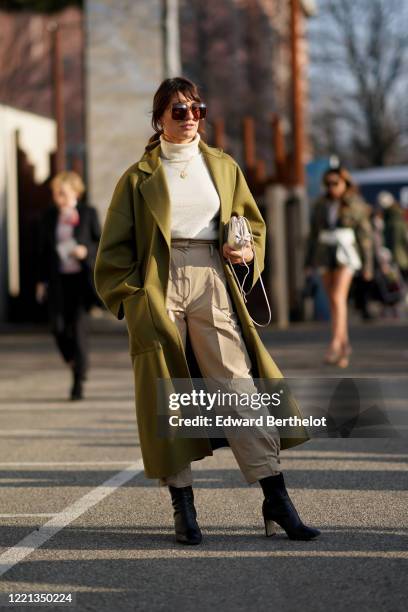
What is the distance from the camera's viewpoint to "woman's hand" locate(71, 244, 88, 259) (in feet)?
37.7

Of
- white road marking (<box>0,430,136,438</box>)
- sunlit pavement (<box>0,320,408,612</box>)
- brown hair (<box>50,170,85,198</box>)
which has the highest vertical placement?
brown hair (<box>50,170,85,198</box>)

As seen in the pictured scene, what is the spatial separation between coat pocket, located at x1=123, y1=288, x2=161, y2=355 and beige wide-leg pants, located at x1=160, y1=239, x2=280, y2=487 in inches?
5.0

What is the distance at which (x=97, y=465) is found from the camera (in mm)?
8242

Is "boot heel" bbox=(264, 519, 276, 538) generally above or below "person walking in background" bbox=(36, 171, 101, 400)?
below

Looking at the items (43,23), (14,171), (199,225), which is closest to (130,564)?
(199,225)

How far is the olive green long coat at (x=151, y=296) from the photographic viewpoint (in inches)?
229

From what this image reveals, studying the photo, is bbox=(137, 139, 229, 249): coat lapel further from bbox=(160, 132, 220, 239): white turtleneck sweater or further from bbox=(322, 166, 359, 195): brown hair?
bbox=(322, 166, 359, 195): brown hair

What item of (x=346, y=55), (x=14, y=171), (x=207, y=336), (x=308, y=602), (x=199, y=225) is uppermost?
(x=346, y=55)

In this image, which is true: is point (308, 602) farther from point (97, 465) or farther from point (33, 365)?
point (33, 365)

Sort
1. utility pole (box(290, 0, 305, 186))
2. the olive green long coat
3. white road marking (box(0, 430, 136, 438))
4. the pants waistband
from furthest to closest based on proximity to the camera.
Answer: utility pole (box(290, 0, 305, 186)) < white road marking (box(0, 430, 136, 438)) < the pants waistband < the olive green long coat

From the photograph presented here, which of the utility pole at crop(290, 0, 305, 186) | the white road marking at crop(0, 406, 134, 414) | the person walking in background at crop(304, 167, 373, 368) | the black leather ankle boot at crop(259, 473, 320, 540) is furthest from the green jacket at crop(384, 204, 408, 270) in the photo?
the black leather ankle boot at crop(259, 473, 320, 540)

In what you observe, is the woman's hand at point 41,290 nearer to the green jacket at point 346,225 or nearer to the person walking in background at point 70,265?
the person walking in background at point 70,265

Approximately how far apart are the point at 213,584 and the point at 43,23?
51.0 m

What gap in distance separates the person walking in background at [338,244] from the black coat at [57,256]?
280 centimetres
